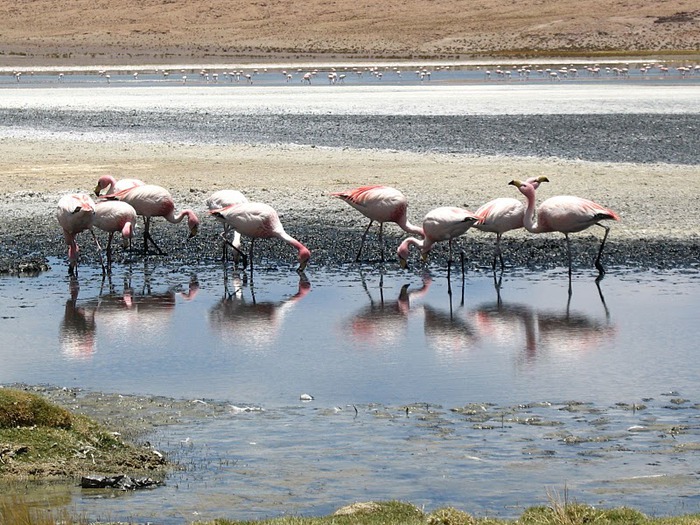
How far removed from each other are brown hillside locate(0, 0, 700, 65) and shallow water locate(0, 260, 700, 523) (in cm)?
7868

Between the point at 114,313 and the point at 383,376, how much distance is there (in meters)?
3.50

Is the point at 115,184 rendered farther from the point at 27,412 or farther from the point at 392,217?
the point at 27,412

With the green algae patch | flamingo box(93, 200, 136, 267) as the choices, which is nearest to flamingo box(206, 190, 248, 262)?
flamingo box(93, 200, 136, 267)

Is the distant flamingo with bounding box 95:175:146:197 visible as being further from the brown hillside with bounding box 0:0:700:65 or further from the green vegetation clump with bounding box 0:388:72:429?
the brown hillside with bounding box 0:0:700:65

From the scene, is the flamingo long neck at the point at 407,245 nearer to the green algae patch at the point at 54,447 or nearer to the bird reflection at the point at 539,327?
the bird reflection at the point at 539,327

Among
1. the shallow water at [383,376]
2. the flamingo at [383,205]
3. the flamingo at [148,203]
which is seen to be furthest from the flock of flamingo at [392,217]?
the shallow water at [383,376]

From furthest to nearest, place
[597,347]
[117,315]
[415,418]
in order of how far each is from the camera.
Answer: [117,315]
[597,347]
[415,418]

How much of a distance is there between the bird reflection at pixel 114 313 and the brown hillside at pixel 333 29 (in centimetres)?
7795

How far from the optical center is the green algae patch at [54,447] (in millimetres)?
7117

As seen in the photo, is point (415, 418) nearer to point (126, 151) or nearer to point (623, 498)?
point (623, 498)

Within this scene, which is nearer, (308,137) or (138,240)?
(138,240)

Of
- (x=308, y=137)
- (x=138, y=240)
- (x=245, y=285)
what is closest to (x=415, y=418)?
(x=245, y=285)

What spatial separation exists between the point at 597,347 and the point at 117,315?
4.51 metres

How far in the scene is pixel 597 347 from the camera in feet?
34.3
